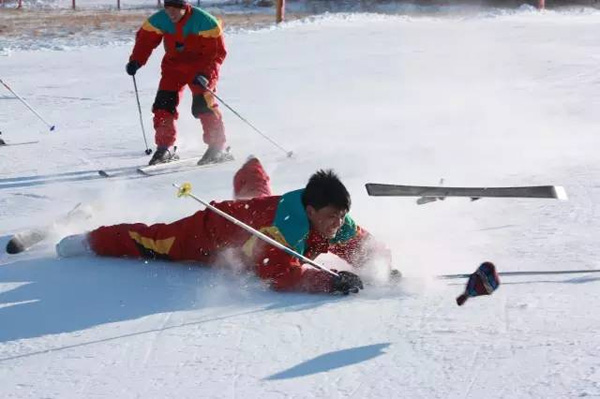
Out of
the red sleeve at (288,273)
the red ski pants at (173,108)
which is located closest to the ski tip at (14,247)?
the red sleeve at (288,273)

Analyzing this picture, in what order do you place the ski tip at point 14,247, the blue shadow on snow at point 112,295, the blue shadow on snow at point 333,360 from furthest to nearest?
1. the ski tip at point 14,247
2. the blue shadow on snow at point 112,295
3. the blue shadow on snow at point 333,360

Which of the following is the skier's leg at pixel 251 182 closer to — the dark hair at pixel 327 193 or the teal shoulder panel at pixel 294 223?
the teal shoulder panel at pixel 294 223

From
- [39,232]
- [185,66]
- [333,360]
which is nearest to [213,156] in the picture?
[185,66]

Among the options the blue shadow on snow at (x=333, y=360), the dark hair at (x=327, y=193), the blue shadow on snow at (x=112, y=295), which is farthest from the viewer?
the dark hair at (x=327, y=193)

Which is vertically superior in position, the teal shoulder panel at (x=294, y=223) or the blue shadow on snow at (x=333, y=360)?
the teal shoulder panel at (x=294, y=223)

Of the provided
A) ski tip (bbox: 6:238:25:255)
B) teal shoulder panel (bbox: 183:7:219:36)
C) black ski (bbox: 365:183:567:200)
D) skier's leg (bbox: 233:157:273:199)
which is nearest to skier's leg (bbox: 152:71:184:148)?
teal shoulder panel (bbox: 183:7:219:36)

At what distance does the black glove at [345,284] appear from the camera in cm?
433

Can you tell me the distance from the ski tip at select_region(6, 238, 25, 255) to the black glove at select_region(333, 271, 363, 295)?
176 centimetres

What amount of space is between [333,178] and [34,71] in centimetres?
938

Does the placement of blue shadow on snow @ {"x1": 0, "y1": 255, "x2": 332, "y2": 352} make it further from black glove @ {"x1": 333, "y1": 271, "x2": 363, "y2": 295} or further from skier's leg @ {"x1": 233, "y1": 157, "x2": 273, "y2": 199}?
skier's leg @ {"x1": 233, "y1": 157, "x2": 273, "y2": 199}

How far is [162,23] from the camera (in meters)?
7.68

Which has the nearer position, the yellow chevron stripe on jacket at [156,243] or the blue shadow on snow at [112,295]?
the blue shadow on snow at [112,295]

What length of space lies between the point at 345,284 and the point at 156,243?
1062 mm

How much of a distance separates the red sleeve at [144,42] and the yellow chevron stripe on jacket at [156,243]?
3128mm
